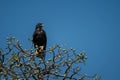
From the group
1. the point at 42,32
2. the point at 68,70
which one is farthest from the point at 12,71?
the point at 42,32

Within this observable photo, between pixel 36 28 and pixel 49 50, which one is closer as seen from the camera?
pixel 49 50

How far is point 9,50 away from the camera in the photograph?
12055mm

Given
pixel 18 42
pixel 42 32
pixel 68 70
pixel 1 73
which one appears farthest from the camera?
pixel 42 32

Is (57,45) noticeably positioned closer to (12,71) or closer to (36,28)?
(12,71)

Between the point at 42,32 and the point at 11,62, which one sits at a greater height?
the point at 42,32

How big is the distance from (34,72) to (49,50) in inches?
39.4

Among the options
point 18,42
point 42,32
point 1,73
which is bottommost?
point 1,73

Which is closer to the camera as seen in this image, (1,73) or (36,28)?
(1,73)

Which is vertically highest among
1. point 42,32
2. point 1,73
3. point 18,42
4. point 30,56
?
point 42,32

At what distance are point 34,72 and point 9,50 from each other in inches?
80.8

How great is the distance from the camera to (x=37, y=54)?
11.0 metres

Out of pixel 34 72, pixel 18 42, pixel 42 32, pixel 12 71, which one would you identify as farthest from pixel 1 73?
pixel 42 32

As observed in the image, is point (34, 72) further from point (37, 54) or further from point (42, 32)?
point (42, 32)

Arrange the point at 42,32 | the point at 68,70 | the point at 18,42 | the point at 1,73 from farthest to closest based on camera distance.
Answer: the point at 42,32, the point at 18,42, the point at 68,70, the point at 1,73
